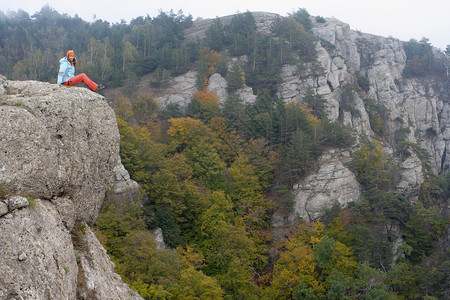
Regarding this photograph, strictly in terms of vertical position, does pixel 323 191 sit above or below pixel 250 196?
above

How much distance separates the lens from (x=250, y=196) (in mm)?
46250

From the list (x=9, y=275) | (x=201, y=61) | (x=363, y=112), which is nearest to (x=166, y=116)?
(x=201, y=61)

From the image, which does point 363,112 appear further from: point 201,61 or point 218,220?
point 218,220

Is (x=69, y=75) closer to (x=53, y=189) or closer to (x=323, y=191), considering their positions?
(x=53, y=189)

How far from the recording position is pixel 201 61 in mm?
71438

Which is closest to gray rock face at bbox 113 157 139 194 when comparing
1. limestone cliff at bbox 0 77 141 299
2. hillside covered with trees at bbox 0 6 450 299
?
hillside covered with trees at bbox 0 6 450 299

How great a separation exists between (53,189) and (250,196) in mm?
39673

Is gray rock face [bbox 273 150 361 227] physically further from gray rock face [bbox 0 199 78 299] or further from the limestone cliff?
gray rock face [bbox 0 199 78 299]

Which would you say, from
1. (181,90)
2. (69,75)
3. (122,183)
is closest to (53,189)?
(69,75)

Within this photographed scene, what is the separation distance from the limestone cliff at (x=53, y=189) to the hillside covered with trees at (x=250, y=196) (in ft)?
56.9

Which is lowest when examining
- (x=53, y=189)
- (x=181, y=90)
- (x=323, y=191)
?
(x=323, y=191)

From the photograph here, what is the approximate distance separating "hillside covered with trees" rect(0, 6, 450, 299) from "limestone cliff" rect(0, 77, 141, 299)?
56.9 feet

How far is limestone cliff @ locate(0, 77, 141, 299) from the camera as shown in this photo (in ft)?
19.7

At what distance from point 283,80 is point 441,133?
3903 cm
